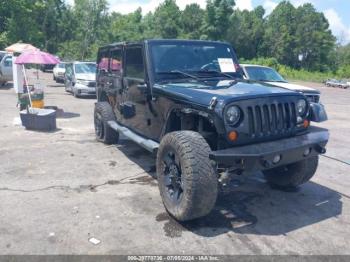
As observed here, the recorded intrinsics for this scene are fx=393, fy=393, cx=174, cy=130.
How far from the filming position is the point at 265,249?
12.8 ft

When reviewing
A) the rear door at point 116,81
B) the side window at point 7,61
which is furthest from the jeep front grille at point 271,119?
the side window at point 7,61

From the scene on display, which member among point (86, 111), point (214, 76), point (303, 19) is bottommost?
point (86, 111)

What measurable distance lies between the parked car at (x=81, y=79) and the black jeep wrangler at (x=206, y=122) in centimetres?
1084

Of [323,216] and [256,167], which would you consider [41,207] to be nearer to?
[256,167]

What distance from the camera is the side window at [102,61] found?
783 cm

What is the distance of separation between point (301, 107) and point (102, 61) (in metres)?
4.67

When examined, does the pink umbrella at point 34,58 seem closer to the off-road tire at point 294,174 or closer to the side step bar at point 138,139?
the side step bar at point 138,139

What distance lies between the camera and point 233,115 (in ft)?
13.8

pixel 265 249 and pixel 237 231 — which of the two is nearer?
pixel 265 249

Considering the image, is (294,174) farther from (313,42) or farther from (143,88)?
(313,42)

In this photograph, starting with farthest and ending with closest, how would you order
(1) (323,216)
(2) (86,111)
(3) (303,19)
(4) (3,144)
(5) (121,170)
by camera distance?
(3) (303,19) → (2) (86,111) → (4) (3,144) → (5) (121,170) → (1) (323,216)

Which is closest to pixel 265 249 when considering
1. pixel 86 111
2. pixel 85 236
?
pixel 85 236

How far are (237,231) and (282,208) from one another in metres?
0.96

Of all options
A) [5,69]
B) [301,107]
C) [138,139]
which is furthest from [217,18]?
[301,107]
